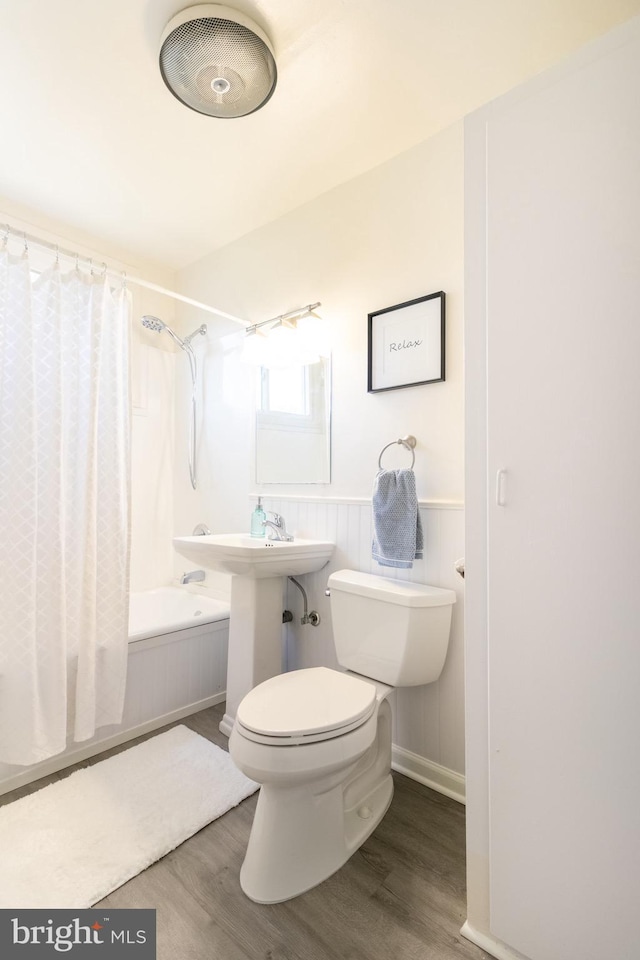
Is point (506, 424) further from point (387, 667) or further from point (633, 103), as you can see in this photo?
point (387, 667)

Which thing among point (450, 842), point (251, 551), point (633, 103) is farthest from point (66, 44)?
point (450, 842)

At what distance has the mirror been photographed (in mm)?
2129

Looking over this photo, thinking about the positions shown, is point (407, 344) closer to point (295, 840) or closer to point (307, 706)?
point (307, 706)

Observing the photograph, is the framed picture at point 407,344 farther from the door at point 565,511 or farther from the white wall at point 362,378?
the door at point 565,511

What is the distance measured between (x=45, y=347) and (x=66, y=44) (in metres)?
0.96

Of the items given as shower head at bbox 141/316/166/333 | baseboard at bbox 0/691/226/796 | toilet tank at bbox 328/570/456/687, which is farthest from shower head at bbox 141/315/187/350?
baseboard at bbox 0/691/226/796

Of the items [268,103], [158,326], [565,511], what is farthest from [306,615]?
[268,103]

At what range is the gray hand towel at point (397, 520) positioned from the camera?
5.35 ft

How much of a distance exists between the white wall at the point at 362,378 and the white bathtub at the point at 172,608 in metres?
0.44

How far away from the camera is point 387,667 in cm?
157

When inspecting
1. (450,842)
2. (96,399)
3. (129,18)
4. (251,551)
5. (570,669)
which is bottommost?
(450,842)

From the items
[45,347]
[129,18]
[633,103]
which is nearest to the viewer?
[633,103]

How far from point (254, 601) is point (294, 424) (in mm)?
885

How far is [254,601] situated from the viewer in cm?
188
